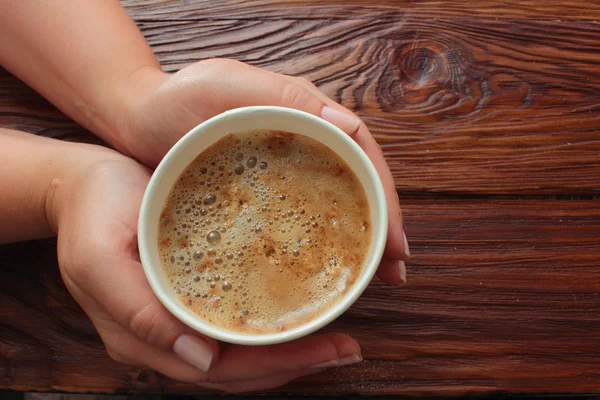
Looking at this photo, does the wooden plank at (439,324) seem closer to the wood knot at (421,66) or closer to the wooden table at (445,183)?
the wooden table at (445,183)

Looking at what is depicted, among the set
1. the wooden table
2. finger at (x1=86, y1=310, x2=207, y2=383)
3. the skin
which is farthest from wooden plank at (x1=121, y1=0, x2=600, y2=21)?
finger at (x1=86, y1=310, x2=207, y2=383)

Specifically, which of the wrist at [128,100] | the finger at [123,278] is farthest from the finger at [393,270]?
the wrist at [128,100]

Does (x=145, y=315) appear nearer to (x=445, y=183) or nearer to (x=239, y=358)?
(x=239, y=358)

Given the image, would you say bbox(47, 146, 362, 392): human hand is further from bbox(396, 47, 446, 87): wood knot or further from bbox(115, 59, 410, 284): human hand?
bbox(396, 47, 446, 87): wood knot

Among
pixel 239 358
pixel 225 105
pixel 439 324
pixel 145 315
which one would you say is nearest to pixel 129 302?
pixel 145 315

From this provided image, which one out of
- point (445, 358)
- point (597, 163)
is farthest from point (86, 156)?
point (597, 163)

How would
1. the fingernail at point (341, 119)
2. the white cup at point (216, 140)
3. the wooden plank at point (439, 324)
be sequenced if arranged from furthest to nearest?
the wooden plank at point (439, 324) < the fingernail at point (341, 119) < the white cup at point (216, 140)
